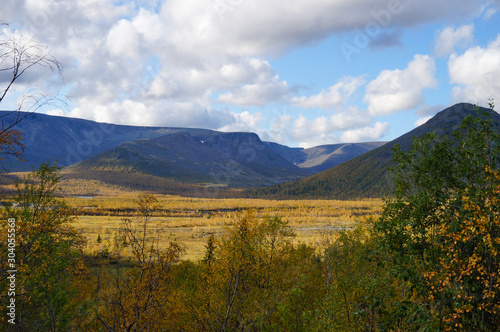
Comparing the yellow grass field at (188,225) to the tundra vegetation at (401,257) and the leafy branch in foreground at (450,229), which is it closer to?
the tundra vegetation at (401,257)

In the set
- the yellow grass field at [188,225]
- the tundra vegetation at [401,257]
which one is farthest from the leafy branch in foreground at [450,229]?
the yellow grass field at [188,225]

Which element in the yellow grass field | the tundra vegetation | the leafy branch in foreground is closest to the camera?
the leafy branch in foreground

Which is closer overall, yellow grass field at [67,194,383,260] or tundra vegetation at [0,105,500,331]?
tundra vegetation at [0,105,500,331]

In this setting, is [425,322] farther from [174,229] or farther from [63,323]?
[174,229]

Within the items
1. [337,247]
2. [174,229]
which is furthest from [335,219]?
[337,247]

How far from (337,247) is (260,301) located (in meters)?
9.73

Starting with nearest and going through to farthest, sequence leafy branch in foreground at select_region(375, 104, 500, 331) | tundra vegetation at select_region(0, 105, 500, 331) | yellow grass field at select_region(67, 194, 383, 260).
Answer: leafy branch in foreground at select_region(375, 104, 500, 331) → tundra vegetation at select_region(0, 105, 500, 331) → yellow grass field at select_region(67, 194, 383, 260)

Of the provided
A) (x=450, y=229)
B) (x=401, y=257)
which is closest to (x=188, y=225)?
(x=401, y=257)

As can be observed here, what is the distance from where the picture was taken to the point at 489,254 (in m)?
11.9

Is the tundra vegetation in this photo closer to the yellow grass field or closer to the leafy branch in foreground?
the leafy branch in foreground

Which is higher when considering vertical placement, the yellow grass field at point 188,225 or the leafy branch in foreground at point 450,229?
the leafy branch in foreground at point 450,229

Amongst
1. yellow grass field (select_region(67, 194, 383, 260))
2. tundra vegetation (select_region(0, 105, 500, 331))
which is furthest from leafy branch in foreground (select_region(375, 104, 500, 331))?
yellow grass field (select_region(67, 194, 383, 260))

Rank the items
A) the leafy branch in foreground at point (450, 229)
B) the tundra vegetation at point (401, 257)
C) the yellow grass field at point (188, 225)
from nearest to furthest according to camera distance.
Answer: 1. the leafy branch in foreground at point (450, 229)
2. the tundra vegetation at point (401, 257)
3. the yellow grass field at point (188, 225)

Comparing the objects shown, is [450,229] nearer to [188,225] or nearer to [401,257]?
[401,257]
